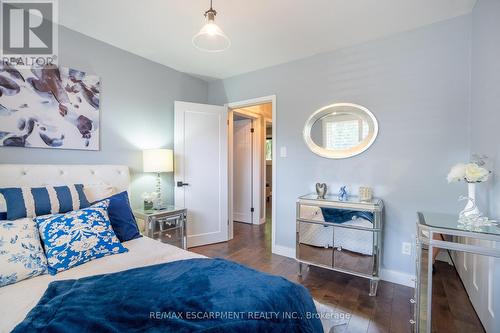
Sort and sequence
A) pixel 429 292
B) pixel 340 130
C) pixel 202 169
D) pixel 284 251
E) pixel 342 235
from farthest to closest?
1. pixel 202 169
2. pixel 284 251
3. pixel 340 130
4. pixel 342 235
5. pixel 429 292

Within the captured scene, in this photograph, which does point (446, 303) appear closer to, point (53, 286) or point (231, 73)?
point (53, 286)

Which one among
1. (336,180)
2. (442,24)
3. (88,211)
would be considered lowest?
(88,211)

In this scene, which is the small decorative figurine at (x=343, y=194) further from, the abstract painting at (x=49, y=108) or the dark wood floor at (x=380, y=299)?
the abstract painting at (x=49, y=108)

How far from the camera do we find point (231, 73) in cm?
351

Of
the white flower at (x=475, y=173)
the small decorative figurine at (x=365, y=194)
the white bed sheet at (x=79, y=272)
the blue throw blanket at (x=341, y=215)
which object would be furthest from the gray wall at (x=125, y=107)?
the white flower at (x=475, y=173)

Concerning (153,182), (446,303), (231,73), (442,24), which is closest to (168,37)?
(231,73)

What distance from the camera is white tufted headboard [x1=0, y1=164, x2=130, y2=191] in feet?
6.28

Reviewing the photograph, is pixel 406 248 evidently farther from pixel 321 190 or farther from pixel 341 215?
pixel 321 190

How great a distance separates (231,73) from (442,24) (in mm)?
2441

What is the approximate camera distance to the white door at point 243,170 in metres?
4.80

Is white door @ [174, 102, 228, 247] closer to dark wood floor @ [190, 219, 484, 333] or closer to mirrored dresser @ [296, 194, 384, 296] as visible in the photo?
dark wood floor @ [190, 219, 484, 333]

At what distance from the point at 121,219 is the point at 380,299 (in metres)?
2.37

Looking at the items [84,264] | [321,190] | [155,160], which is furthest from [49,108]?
[321,190]

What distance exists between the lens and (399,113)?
7.90ft
